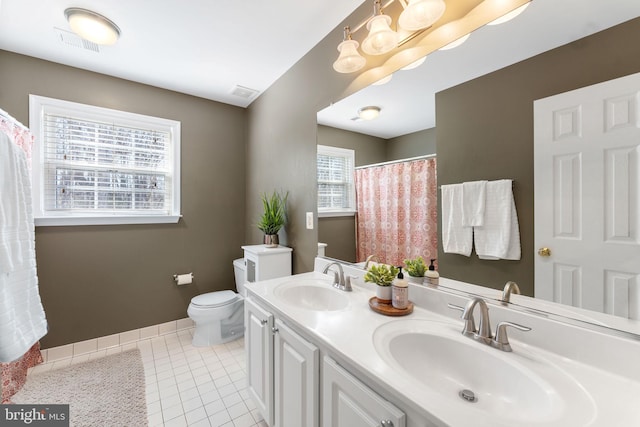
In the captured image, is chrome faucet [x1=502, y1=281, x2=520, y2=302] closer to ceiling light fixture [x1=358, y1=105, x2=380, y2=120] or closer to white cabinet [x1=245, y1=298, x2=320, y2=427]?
white cabinet [x1=245, y1=298, x2=320, y2=427]

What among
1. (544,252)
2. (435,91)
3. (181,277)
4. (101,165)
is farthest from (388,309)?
(101,165)

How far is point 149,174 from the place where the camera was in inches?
100

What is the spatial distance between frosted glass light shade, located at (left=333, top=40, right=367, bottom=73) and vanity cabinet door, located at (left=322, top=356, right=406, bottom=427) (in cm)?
144

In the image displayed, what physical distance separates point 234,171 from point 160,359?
1936 millimetres

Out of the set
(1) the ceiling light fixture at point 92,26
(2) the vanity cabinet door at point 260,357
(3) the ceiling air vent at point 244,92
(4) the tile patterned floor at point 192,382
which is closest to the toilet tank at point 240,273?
(4) the tile patterned floor at point 192,382

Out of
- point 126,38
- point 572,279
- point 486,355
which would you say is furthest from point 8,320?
point 572,279

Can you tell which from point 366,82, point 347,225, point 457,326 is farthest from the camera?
point 347,225

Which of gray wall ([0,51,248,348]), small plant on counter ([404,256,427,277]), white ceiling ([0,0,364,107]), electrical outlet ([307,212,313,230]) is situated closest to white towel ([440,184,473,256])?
small plant on counter ([404,256,427,277])

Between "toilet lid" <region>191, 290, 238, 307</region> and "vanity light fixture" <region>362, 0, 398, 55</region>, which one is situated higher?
"vanity light fixture" <region>362, 0, 398, 55</region>

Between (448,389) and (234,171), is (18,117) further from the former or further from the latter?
(448,389)

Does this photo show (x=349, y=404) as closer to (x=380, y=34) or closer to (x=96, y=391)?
(x=380, y=34)

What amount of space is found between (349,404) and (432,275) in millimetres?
659

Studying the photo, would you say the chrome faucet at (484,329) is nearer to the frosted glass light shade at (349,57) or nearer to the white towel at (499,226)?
the white towel at (499,226)

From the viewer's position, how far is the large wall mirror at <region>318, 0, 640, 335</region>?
0.81 meters
